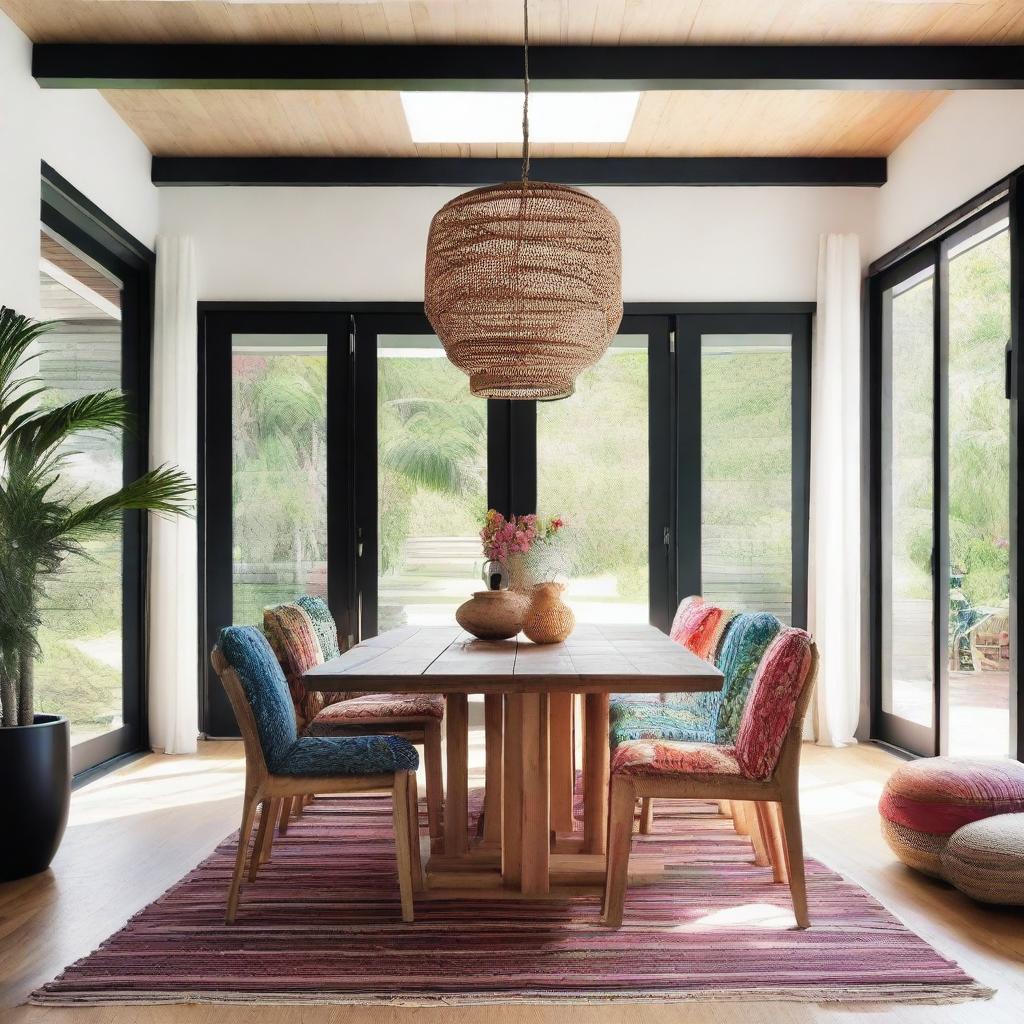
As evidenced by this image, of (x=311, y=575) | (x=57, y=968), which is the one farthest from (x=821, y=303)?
(x=57, y=968)

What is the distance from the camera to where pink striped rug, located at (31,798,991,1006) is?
2322mm

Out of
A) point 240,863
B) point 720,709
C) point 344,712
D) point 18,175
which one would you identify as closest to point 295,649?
point 344,712

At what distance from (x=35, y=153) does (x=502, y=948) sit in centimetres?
339

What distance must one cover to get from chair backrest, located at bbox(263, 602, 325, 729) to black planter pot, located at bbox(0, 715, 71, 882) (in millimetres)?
759

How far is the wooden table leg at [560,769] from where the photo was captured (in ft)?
11.4

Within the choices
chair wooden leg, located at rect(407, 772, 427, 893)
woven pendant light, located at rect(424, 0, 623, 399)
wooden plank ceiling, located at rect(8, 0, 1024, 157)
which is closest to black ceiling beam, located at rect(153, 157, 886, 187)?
wooden plank ceiling, located at rect(8, 0, 1024, 157)

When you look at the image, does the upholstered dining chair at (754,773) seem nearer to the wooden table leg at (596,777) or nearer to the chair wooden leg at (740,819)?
the wooden table leg at (596,777)

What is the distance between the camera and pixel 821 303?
529 cm

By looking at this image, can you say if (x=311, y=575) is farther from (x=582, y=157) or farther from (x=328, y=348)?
(x=582, y=157)

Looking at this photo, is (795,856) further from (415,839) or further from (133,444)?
(133,444)

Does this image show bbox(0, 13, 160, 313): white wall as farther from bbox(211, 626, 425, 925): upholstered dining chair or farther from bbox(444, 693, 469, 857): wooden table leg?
bbox(444, 693, 469, 857): wooden table leg

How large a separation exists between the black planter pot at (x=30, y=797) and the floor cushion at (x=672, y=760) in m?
1.84

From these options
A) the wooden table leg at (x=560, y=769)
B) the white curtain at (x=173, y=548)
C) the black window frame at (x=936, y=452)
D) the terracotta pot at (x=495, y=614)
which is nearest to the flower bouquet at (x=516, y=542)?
the terracotta pot at (x=495, y=614)

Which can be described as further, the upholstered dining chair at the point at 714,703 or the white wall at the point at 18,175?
the white wall at the point at 18,175
